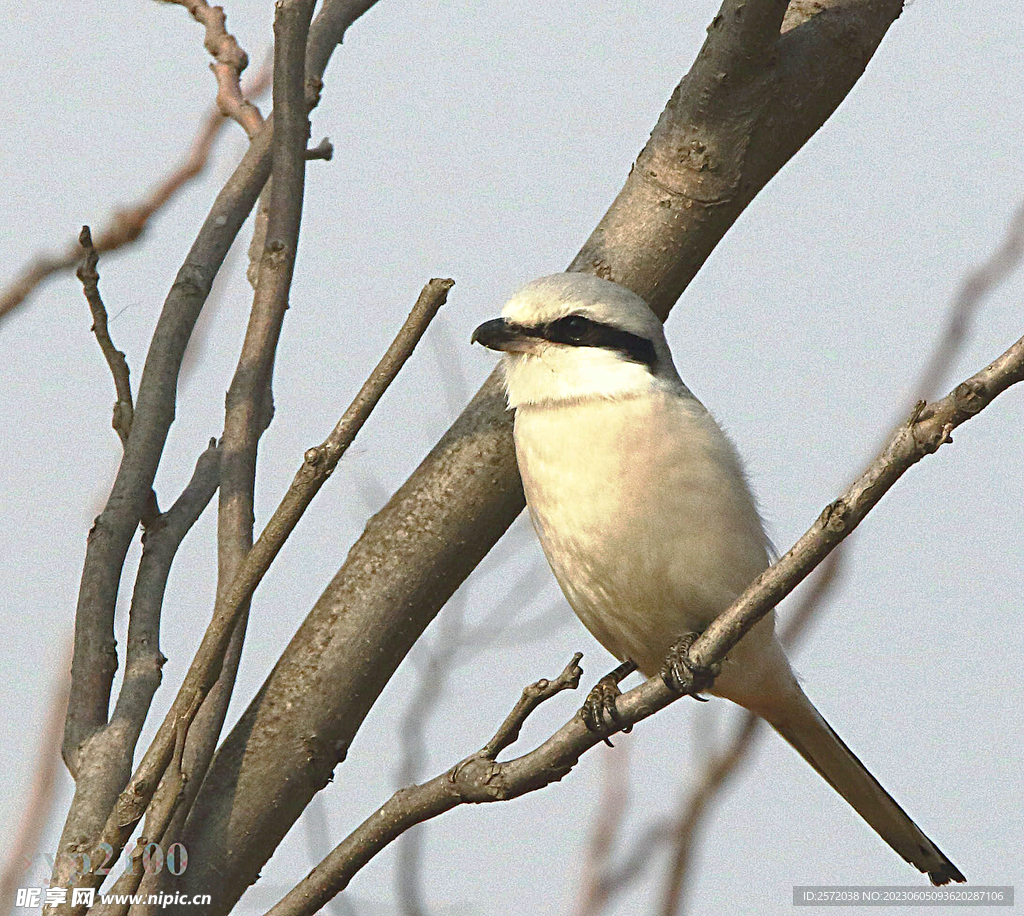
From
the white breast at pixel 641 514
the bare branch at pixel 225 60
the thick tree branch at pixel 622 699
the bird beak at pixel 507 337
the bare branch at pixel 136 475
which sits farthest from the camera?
the bare branch at pixel 225 60

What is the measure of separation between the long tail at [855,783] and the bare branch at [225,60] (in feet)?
5.93

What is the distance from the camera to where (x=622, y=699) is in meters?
2.14

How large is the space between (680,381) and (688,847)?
4.13 feet

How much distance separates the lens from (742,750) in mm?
2289

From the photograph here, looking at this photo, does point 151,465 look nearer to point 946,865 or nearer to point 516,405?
point 516,405

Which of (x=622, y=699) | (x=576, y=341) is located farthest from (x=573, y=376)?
(x=622, y=699)

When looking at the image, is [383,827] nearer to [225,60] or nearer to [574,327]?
[574,327]

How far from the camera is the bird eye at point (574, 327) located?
9.47 ft

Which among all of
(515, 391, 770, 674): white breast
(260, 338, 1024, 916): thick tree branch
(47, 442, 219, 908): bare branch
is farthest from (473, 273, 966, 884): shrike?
(47, 442, 219, 908): bare branch

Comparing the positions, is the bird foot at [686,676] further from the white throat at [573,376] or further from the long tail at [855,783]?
the long tail at [855,783]

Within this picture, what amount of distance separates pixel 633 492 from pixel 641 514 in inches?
1.8

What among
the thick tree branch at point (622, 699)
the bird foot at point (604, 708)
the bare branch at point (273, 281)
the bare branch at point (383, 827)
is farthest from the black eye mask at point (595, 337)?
the bare branch at point (383, 827)

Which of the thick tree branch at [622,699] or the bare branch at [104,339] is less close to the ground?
the bare branch at [104,339]

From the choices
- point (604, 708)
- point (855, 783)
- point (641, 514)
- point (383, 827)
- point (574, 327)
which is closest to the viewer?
point (383, 827)
